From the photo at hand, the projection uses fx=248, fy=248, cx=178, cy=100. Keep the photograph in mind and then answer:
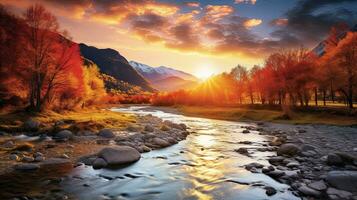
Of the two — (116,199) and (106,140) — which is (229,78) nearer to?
(106,140)

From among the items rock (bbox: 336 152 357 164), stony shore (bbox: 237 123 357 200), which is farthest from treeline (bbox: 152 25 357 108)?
rock (bbox: 336 152 357 164)

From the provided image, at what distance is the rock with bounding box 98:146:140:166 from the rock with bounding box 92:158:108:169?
0.28 m

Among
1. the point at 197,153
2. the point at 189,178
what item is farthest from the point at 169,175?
the point at 197,153

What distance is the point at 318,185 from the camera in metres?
11.3

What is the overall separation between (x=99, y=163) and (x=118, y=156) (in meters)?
1.41

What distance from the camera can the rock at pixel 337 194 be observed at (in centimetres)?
997

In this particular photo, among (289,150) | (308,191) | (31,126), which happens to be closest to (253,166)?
(289,150)

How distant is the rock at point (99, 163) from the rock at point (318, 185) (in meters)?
11.2

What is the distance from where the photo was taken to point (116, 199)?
10469 mm

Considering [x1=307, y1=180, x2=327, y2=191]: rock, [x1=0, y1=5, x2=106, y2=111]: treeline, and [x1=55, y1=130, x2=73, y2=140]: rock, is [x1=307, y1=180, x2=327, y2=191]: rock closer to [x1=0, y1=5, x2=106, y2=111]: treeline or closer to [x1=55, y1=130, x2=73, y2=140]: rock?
[x1=55, y1=130, x2=73, y2=140]: rock

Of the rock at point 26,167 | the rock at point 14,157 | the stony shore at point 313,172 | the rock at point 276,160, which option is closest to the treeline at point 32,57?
the rock at point 14,157

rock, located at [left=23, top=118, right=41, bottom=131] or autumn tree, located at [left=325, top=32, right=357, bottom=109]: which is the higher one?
autumn tree, located at [left=325, top=32, right=357, bottom=109]

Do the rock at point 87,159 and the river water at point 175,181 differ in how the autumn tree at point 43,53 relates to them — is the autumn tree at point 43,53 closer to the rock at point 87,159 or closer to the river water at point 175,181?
the rock at point 87,159

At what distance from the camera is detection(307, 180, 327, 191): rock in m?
11.0
